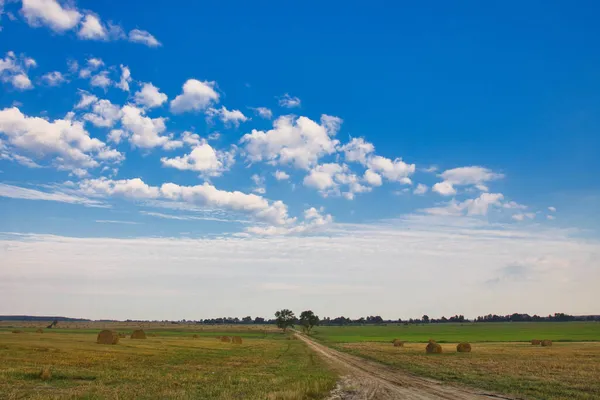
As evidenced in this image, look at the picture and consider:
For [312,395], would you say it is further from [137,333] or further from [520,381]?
[137,333]

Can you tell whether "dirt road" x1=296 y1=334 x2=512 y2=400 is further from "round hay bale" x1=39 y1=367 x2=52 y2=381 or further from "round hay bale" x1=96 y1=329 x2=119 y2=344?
"round hay bale" x1=96 y1=329 x2=119 y2=344

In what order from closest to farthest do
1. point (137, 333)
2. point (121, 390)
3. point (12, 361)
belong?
point (121, 390) < point (12, 361) < point (137, 333)

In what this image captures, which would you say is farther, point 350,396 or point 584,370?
point 584,370

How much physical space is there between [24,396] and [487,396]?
19.3m

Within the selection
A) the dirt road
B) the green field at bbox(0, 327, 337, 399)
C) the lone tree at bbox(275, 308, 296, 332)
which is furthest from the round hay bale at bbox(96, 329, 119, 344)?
the lone tree at bbox(275, 308, 296, 332)

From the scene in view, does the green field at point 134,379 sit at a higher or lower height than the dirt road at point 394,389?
higher

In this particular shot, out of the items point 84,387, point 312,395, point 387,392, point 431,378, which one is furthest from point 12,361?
Answer: point 431,378

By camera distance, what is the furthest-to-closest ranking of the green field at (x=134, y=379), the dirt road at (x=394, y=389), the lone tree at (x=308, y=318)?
the lone tree at (x=308, y=318) → the dirt road at (x=394, y=389) → the green field at (x=134, y=379)

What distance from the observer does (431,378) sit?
28922 millimetres

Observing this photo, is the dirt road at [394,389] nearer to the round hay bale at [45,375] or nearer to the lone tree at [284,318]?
the round hay bale at [45,375]

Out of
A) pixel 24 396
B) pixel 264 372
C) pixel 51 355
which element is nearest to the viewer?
pixel 24 396

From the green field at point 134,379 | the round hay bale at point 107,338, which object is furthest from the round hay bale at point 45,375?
the round hay bale at point 107,338

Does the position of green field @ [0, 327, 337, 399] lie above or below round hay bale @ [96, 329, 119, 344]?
below

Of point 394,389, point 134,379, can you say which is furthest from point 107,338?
point 394,389
